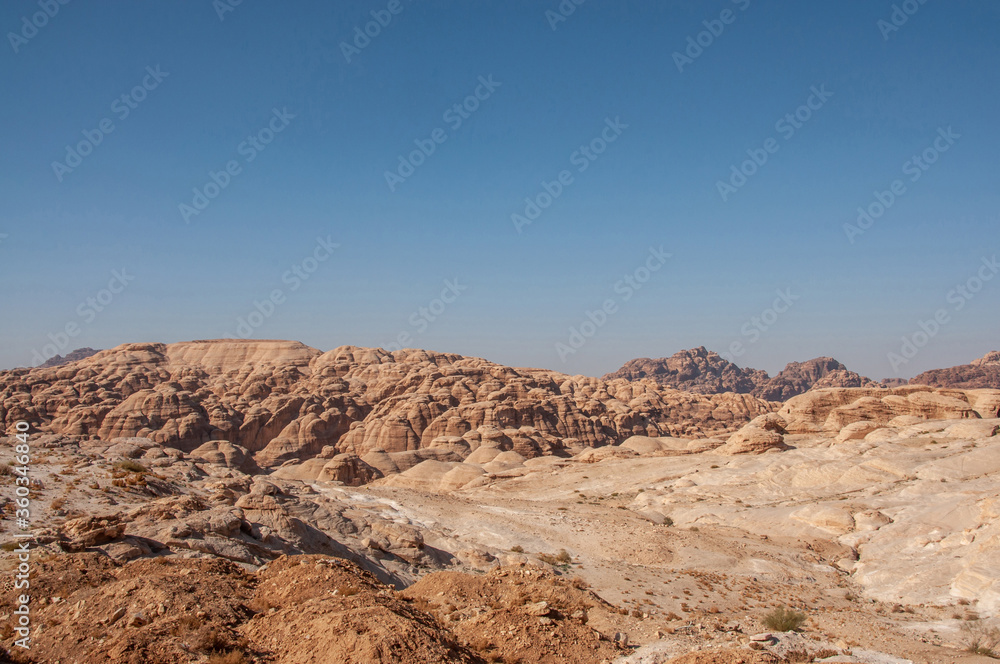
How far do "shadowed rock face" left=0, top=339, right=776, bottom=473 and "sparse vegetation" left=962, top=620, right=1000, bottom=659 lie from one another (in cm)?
5262

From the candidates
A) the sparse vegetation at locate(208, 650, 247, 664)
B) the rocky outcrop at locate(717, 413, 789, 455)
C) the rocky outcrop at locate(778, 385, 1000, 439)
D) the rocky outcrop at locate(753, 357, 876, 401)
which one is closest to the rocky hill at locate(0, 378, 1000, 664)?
the sparse vegetation at locate(208, 650, 247, 664)

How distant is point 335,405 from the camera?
9181cm

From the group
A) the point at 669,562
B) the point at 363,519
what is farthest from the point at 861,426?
the point at 363,519

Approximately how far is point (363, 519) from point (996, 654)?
19.0m

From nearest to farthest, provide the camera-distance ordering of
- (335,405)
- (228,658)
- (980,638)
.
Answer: (228,658) → (980,638) → (335,405)

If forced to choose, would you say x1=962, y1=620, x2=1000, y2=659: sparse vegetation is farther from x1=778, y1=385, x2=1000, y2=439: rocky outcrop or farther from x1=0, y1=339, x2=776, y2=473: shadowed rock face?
x1=0, y1=339, x2=776, y2=473: shadowed rock face

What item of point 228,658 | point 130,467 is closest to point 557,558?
point 228,658

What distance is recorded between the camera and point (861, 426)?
1734 inches

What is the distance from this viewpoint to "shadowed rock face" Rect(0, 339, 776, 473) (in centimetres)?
8125

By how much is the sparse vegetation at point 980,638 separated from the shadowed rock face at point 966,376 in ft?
550

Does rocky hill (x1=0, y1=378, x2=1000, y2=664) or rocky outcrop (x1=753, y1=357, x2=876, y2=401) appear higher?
rocky outcrop (x1=753, y1=357, x2=876, y2=401)

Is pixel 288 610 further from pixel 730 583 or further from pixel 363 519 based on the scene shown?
pixel 730 583

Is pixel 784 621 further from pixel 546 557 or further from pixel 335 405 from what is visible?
pixel 335 405

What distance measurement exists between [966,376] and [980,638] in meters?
181
